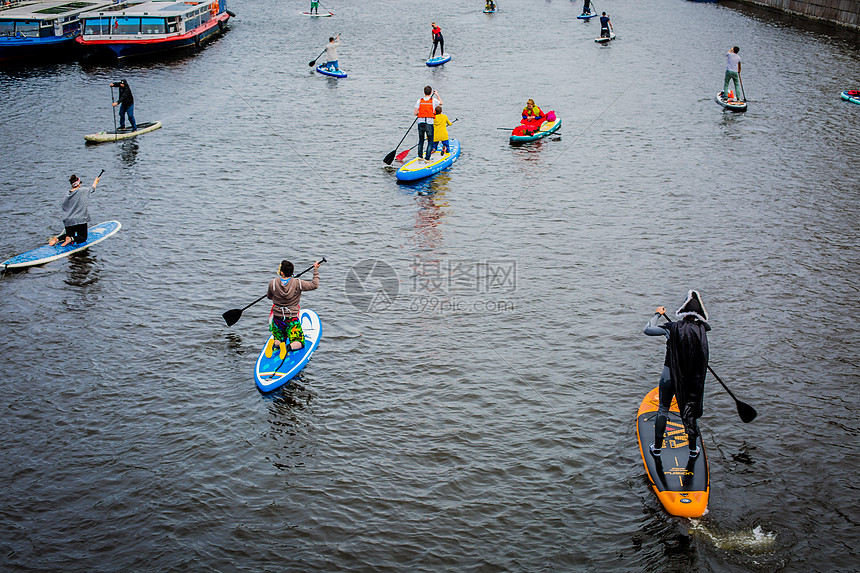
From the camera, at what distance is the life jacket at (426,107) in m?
25.5

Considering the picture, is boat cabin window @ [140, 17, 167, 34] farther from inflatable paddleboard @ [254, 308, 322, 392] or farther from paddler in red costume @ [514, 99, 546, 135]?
inflatable paddleboard @ [254, 308, 322, 392]

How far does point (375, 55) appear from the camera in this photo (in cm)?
4928

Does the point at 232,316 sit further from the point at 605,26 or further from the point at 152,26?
the point at 605,26

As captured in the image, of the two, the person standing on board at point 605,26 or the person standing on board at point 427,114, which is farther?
the person standing on board at point 605,26

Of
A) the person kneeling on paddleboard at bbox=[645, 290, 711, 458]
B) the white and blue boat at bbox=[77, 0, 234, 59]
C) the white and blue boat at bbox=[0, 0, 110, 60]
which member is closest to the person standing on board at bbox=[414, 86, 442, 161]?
the person kneeling on paddleboard at bbox=[645, 290, 711, 458]

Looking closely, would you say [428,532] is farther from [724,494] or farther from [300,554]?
[724,494]

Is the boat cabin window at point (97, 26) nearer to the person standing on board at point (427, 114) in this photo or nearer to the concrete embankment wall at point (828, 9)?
the person standing on board at point (427, 114)

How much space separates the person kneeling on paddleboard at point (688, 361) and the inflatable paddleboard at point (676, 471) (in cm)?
26

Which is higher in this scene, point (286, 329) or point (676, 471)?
point (286, 329)

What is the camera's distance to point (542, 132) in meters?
30.4

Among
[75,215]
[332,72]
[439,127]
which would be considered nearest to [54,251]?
[75,215]

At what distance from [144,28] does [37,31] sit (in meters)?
6.46

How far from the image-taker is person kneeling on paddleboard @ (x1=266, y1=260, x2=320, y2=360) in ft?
46.0

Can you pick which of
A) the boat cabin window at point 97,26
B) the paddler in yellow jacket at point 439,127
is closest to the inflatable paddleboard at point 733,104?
the paddler in yellow jacket at point 439,127
